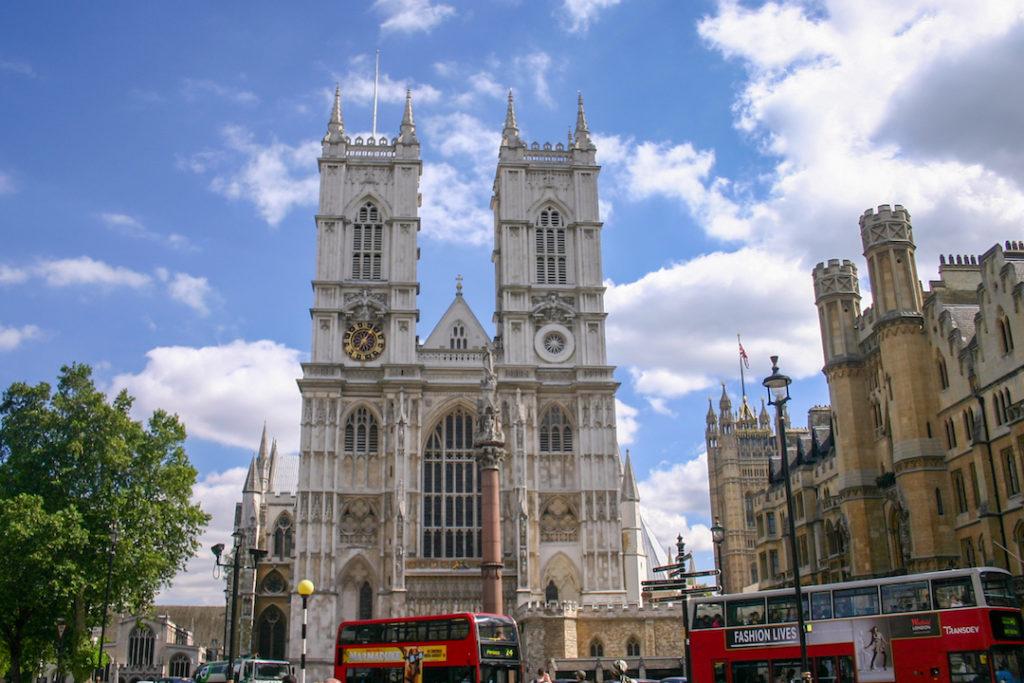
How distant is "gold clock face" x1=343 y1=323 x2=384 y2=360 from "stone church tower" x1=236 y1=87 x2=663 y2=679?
8 cm

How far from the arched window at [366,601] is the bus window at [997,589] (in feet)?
123

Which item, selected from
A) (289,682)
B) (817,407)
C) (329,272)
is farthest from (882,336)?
(329,272)

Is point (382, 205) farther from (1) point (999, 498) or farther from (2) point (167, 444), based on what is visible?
(1) point (999, 498)

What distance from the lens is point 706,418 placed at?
109 m

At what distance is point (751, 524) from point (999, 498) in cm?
7153

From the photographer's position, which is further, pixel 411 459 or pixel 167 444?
pixel 411 459

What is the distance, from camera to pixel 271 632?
195 ft

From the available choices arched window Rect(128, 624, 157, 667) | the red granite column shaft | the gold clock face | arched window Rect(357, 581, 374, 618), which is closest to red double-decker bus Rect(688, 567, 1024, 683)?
the red granite column shaft

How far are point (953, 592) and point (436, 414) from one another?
37.6m

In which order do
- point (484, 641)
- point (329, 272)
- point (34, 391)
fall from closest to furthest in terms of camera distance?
point (484, 641) < point (34, 391) < point (329, 272)

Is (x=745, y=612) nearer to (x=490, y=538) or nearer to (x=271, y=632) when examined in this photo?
(x=490, y=538)

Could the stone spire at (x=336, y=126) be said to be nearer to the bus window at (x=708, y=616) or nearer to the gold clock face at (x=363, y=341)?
the gold clock face at (x=363, y=341)

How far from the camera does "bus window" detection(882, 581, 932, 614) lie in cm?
2242

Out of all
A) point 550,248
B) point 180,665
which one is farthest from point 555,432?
point 180,665
